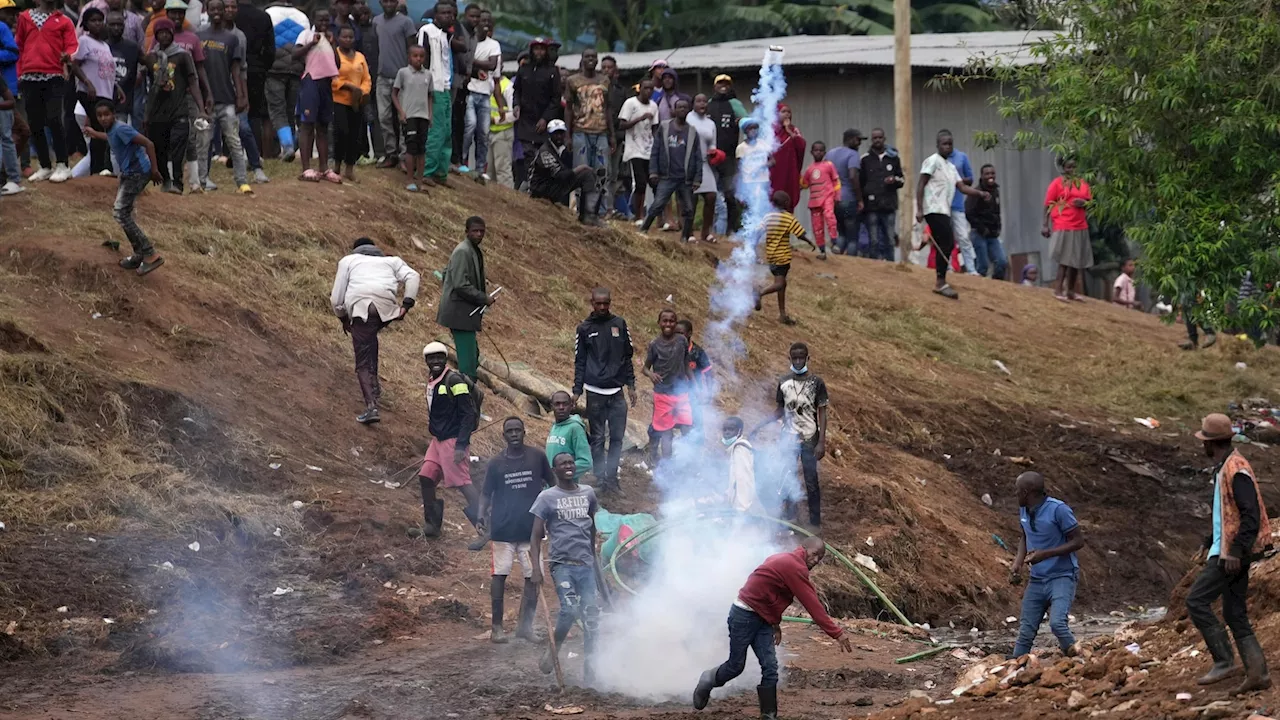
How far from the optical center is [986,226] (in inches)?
1011

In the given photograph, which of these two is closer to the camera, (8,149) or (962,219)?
(8,149)

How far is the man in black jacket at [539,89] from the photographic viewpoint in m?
21.4

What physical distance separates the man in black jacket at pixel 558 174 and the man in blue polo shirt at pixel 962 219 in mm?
5210

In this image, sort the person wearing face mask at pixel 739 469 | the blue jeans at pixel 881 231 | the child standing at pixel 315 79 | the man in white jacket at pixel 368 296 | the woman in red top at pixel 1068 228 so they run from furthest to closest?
the blue jeans at pixel 881 231 < the woman in red top at pixel 1068 228 < the child standing at pixel 315 79 < the man in white jacket at pixel 368 296 < the person wearing face mask at pixel 739 469

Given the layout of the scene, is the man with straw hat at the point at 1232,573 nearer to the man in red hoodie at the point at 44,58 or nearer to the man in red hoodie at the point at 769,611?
the man in red hoodie at the point at 769,611

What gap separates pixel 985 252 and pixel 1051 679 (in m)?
16.8

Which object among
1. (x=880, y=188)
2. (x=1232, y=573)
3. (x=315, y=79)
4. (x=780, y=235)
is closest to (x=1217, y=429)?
(x=1232, y=573)

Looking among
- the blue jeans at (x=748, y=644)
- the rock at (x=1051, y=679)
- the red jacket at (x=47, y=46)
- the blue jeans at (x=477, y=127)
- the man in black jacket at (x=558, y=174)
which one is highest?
the red jacket at (x=47, y=46)

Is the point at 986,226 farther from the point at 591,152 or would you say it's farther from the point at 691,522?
the point at 691,522

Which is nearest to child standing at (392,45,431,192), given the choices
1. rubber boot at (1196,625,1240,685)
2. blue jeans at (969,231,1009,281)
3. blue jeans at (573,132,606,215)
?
blue jeans at (573,132,606,215)

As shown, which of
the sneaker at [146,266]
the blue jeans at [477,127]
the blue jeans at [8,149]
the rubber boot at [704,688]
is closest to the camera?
the rubber boot at [704,688]

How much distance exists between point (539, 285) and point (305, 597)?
796cm

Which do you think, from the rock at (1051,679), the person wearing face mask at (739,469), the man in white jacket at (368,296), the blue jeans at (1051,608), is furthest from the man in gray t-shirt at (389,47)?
the rock at (1051,679)

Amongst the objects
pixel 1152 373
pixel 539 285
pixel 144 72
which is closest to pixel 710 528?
pixel 539 285
